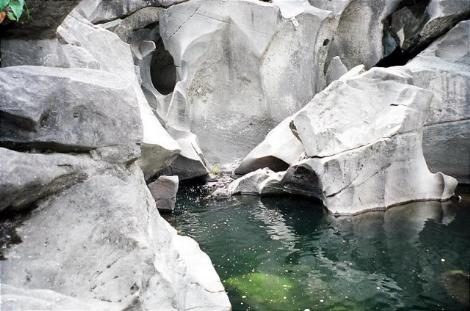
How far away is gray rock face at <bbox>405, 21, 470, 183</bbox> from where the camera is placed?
15.3 meters

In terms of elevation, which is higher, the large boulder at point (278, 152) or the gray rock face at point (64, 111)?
the gray rock face at point (64, 111)

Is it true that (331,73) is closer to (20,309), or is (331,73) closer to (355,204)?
(355,204)

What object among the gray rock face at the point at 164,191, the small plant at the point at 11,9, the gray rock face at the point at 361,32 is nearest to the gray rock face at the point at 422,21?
the gray rock face at the point at 361,32

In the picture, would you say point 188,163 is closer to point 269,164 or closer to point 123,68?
point 269,164

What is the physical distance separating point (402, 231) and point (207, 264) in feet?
18.2

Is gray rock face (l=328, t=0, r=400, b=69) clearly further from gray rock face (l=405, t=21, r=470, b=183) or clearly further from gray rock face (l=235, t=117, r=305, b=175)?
gray rock face (l=235, t=117, r=305, b=175)

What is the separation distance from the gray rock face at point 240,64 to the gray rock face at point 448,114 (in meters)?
5.01

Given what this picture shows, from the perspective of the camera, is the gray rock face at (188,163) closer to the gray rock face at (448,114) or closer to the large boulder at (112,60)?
the large boulder at (112,60)

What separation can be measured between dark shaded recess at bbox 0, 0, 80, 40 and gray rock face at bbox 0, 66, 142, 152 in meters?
0.83

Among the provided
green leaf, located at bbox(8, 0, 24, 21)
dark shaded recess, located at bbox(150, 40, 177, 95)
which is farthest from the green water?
dark shaded recess, located at bbox(150, 40, 177, 95)

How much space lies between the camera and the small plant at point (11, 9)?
5.42m

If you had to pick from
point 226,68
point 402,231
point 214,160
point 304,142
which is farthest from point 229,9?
point 402,231

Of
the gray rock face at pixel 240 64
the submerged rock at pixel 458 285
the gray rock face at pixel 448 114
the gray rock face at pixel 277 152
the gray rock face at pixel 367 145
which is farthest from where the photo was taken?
the gray rock face at pixel 240 64

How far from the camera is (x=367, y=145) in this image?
41.4 feet
